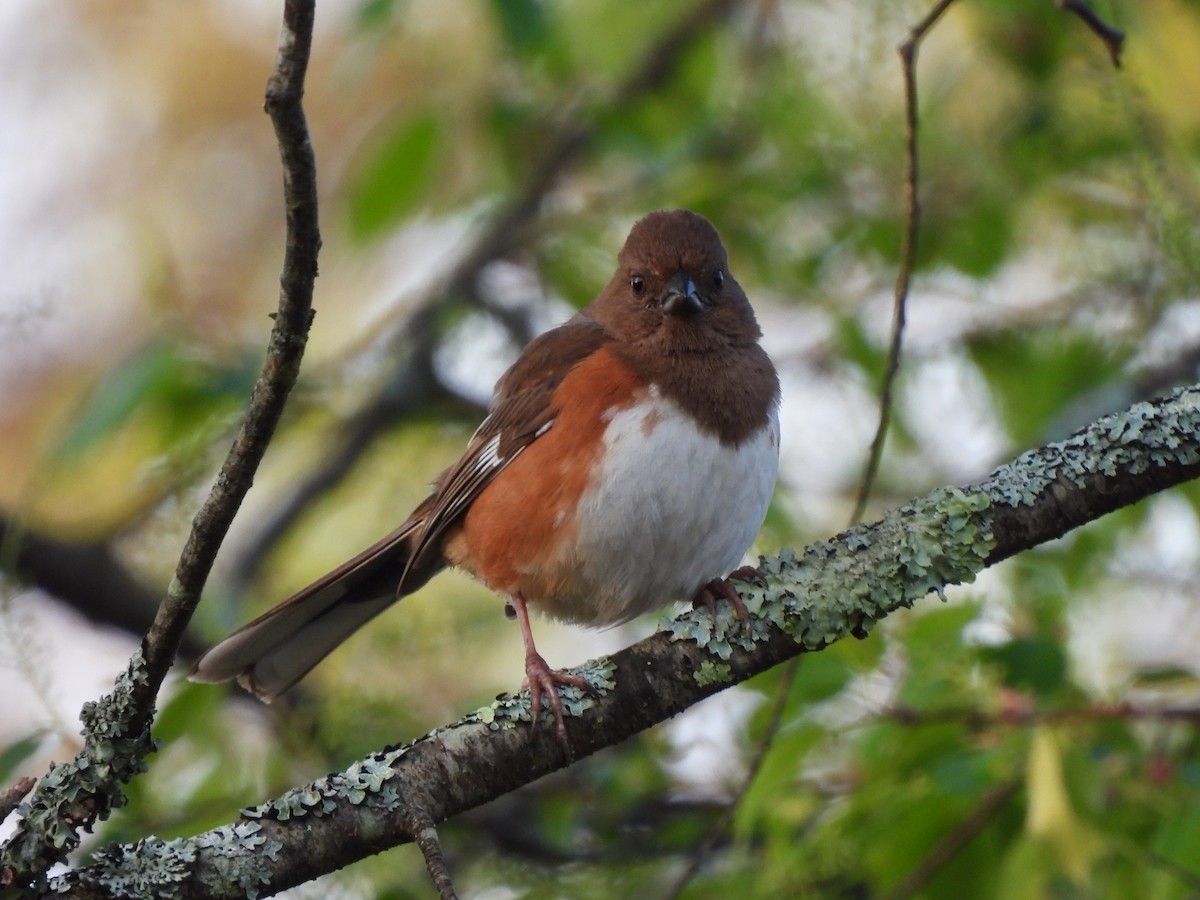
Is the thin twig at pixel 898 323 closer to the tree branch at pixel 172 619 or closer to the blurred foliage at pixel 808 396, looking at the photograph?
the blurred foliage at pixel 808 396

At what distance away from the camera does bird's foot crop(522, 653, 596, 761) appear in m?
2.46

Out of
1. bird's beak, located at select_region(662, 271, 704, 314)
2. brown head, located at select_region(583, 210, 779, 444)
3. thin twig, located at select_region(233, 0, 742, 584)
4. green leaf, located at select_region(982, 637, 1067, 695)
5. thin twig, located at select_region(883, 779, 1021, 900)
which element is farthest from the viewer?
thin twig, located at select_region(233, 0, 742, 584)

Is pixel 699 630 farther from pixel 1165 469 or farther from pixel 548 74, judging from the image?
pixel 548 74

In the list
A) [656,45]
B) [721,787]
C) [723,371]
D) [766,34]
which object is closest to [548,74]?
[656,45]

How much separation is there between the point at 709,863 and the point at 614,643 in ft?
4.90

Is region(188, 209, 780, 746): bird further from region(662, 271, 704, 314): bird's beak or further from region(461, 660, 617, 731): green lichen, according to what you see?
region(461, 660, 617, 731): green lichen

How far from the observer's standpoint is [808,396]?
500 cm

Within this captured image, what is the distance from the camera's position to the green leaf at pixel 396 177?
406cm

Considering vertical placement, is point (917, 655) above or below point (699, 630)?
below

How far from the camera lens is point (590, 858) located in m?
4.23

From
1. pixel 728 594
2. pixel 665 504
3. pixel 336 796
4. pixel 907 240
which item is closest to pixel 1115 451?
pixel 907 240

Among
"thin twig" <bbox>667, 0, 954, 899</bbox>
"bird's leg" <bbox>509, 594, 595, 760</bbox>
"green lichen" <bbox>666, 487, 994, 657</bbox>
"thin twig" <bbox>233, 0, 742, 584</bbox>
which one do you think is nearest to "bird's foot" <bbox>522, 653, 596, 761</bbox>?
"bird's leg" <bbox>509, 594, 595, 760</bbox>

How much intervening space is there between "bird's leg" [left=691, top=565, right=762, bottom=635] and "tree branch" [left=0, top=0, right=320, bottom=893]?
1001 millimetres

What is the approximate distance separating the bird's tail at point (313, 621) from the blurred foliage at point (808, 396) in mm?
159
